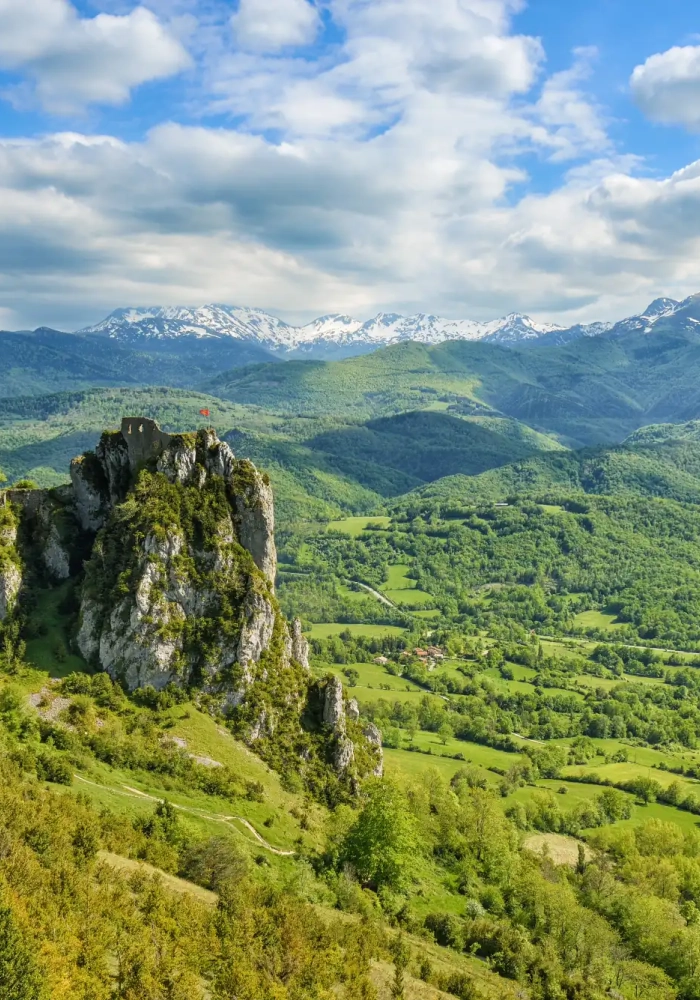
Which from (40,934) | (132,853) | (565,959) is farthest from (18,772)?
(565,959)

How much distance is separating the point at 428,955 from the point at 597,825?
263 ft

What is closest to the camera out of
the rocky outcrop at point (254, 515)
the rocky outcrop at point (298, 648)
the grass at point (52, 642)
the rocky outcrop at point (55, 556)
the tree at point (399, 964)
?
the tree at point (399, 964)

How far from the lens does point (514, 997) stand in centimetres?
5819

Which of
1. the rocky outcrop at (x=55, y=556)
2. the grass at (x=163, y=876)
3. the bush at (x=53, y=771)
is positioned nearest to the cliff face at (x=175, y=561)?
the rocky outcrop at (x=55, y=556)

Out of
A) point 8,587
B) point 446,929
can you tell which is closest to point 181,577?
point 8,587

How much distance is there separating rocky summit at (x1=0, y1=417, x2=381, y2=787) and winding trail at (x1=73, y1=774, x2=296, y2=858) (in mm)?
13907

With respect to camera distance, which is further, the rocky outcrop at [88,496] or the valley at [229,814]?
the rocky outcrop at [88,496]

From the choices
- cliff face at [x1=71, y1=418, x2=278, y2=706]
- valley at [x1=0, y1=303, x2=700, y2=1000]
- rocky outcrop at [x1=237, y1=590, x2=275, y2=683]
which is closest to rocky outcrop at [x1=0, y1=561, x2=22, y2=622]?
valley at [x1=0, y1=303, x2=700, y2=1000]

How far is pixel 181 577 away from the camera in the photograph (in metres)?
90.6

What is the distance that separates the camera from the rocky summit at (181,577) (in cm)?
8794

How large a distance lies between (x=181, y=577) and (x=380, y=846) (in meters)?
40.3

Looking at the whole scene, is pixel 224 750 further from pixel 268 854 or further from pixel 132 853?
pixel 132 853

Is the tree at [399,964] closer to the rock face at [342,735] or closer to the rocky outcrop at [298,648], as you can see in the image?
the rock face at [342,735]

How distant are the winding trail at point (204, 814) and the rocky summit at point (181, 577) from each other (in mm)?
13907
